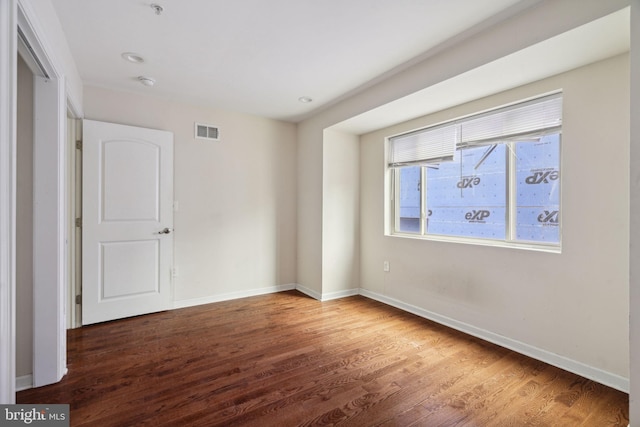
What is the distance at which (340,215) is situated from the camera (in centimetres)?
405

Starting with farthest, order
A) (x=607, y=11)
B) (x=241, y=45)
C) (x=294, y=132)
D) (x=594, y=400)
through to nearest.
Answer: (x=294, y=132), (x=241, y=45), (x=594, y=400), (x=607, y=11)

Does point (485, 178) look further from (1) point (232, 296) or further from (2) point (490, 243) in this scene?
(1) point (232, 296)

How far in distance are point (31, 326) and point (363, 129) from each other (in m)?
3.64

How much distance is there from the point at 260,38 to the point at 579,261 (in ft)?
9.45

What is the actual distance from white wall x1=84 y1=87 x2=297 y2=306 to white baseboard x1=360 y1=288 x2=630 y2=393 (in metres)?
1.98

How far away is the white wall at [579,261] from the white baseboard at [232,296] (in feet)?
7.95

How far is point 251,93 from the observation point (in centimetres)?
330

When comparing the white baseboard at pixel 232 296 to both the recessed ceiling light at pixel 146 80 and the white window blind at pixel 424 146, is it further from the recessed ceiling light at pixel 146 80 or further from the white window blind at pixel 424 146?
the recessed ceiling light at pixel 146 80

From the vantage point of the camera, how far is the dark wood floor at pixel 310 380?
5.72 ft

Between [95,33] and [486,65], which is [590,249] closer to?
[486,65]

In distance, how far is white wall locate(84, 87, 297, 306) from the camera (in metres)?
3.52

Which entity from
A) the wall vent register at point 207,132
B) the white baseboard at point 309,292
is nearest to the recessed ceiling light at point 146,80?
the wall vent register at point 207,132

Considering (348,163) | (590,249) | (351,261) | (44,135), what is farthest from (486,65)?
(44,135)

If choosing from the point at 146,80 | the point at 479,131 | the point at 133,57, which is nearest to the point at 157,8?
the point at 133,57
